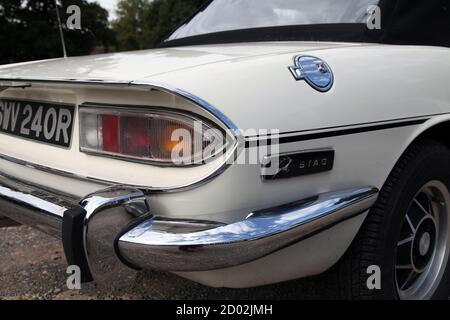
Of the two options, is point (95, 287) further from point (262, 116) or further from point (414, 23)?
point (414, 23)

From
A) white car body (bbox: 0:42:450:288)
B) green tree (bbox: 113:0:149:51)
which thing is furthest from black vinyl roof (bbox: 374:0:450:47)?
green tree (bbox: 113:0:149:51)

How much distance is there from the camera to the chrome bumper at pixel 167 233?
145 cm

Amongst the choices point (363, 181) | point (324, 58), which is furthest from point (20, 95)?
point (363, 181)

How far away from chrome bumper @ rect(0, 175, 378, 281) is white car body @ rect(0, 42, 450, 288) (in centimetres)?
5

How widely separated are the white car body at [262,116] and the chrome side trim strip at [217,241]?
0.05 m

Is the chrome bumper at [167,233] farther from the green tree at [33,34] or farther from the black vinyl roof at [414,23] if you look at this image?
the green tree at [33,34]

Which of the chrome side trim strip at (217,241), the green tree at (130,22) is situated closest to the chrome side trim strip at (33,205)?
the chrome side trim strip at (217,241)

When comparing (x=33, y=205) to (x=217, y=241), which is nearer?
(x=217, y=241)

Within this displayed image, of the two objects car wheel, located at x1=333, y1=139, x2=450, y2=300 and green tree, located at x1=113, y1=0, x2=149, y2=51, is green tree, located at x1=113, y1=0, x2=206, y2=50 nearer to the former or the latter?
green tree, located at x1=113, y1=0, x2=149, y2=51

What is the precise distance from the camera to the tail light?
1.53 meters

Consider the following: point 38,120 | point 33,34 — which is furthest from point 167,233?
point 33,34

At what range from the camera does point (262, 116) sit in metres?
1.49

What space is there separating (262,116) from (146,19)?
42.3 metres

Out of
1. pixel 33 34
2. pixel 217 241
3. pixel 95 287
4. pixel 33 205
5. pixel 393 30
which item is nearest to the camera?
pixel 217 241
